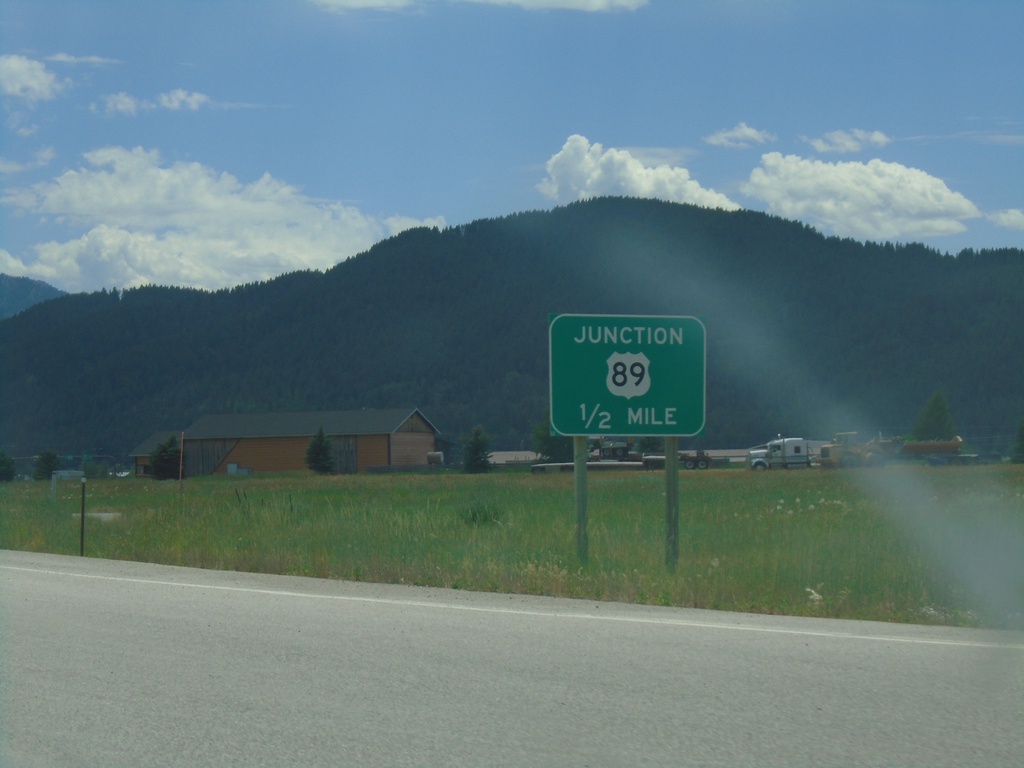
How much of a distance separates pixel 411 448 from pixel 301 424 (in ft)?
34.9

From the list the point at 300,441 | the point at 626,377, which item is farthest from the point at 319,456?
the point at 626,377

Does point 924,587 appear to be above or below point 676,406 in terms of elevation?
below

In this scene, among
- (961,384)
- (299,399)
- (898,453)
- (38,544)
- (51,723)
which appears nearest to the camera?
(51,723)

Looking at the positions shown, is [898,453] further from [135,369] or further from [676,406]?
[135,369]

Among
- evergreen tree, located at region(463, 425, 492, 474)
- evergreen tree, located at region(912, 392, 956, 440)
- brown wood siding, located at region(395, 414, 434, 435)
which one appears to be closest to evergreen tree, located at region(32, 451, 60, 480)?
brown wood siding, located at region(395, 414, 434, 435)

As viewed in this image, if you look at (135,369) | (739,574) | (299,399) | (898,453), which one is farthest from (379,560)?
(135,369)

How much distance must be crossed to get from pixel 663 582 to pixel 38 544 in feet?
42.9

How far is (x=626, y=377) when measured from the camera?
14.3m

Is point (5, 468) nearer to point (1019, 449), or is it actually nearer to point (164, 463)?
point (164, 463)

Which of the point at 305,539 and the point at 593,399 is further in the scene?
the point at 305,539

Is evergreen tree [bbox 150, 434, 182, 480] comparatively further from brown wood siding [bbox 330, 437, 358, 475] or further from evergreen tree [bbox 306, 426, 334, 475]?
brown wood siding [bbox 330, 437, 358, 475]

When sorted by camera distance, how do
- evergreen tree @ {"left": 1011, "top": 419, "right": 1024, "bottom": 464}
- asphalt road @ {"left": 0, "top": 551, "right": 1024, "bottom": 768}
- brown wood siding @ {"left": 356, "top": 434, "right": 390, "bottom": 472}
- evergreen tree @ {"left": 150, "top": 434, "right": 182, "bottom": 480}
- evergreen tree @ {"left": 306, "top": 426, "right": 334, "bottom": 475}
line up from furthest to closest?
brown wood siding @ {"left": 356, "top": 434, "right": 390, "bottom": 472}
evergreen tree @ {"left": 150, "top": 434, "right": 182, "bottom": 480}
evergreen tree @ {"left": 306, "top": 426, "right": 334, "bottom": 475}
evergreen tree @ {"left": 1011, "top": 419, "right": 1024, "bottom": 464}
asphalt road @ {"left": 0, "top": 551, "right": 1024, "bottom": 768}

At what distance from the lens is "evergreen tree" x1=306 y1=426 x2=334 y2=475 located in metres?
89.6

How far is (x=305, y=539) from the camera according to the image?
16.9 m
